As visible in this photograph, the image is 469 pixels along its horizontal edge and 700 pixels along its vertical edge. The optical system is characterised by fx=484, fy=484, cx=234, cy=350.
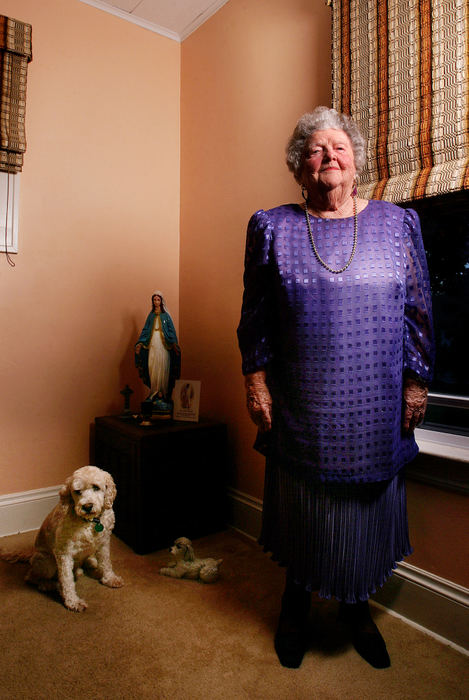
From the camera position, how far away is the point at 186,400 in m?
2.28

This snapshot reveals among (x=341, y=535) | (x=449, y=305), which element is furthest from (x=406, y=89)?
(x=341, y=535)

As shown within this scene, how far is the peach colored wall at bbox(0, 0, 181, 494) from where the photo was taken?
2279mm

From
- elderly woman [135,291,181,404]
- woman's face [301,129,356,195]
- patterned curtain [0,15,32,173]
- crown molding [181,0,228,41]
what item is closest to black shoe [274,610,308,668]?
elderly woman [135,291,181,404]

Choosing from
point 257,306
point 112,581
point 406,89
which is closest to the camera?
point 257,306

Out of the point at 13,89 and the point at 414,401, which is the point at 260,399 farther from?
the point at 13,89

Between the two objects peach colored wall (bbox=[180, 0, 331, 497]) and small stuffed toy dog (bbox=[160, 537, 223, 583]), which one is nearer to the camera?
small stuffed toy dog (bbox=[160, 537, 223, 583])

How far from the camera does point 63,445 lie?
7.89 feet

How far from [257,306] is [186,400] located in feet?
3.34

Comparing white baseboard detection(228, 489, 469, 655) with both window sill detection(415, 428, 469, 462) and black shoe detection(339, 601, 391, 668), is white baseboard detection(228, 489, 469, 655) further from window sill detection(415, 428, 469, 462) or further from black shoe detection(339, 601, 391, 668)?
window sill detection(415, 428, 469, 462)

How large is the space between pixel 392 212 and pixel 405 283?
0.20m

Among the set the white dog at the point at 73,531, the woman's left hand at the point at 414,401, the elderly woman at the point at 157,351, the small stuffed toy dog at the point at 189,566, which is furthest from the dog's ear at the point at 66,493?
the woman's left hand at the point at 414,401

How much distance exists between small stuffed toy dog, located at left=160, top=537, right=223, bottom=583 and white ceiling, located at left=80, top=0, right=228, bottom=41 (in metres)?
2.60

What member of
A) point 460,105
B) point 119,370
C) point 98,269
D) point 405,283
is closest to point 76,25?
point 98,269

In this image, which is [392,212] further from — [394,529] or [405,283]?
[394,529]
